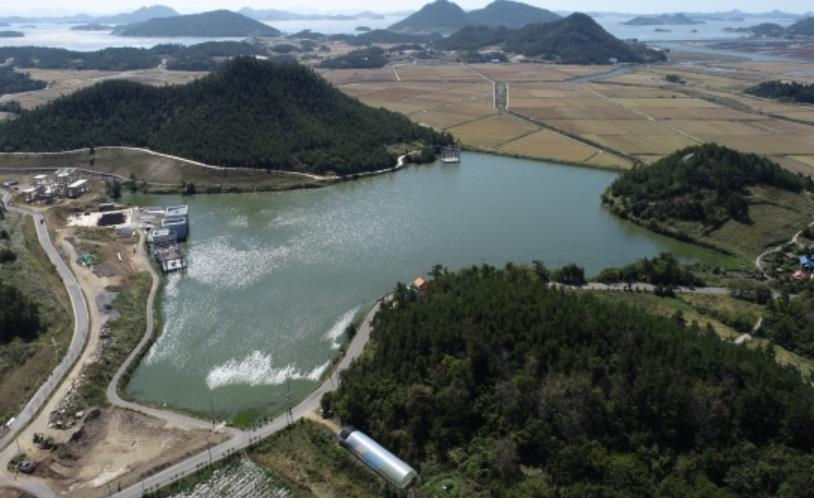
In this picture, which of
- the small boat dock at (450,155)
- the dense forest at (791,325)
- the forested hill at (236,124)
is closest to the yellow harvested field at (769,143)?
the small boat dock at (450,155)

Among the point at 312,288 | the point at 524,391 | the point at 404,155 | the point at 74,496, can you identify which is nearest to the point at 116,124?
the point at 404,155

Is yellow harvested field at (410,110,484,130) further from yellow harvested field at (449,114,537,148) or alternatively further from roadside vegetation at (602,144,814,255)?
roadside vegetation at (602,144,814,255)

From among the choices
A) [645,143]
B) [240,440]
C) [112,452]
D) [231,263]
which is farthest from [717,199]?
[112,452]

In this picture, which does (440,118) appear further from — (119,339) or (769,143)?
(119,339)

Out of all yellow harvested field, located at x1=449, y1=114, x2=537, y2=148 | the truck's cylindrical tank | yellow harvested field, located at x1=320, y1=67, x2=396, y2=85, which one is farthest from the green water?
yellow harvested field, located at x1=320, y1=67, x2=396, y2=85

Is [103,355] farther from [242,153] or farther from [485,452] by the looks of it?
[242,153]

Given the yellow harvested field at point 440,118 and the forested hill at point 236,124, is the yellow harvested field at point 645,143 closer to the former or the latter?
the yellow harvested field at point 440,118
